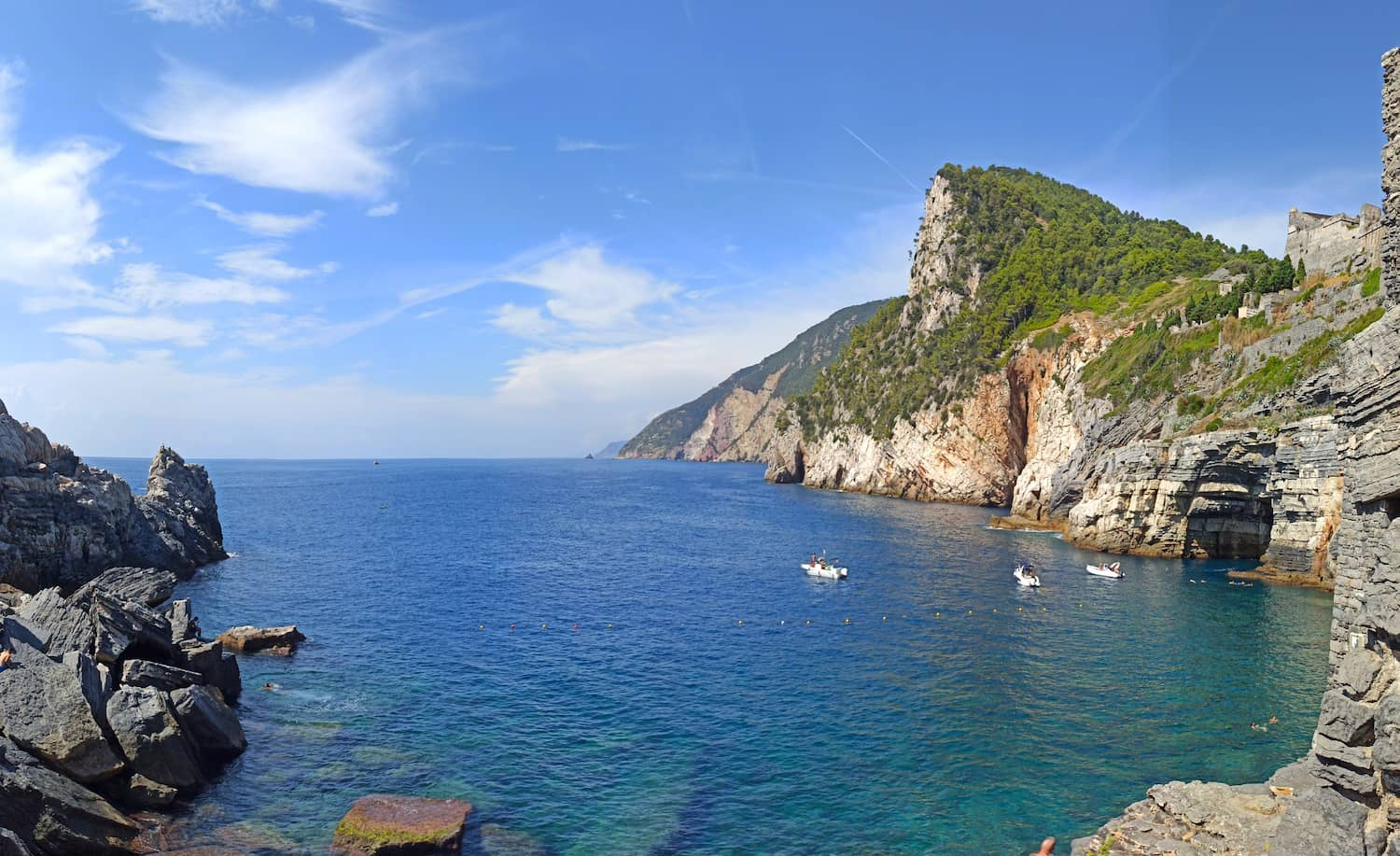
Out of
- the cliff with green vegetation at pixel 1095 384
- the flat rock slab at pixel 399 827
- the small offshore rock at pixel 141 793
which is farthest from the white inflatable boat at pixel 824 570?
the small offshore rock at pixel 141 793

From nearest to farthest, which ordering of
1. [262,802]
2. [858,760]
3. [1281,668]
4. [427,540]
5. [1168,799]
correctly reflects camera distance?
[1168,799], [262,802], [858,760], [1281,668], [427,540]

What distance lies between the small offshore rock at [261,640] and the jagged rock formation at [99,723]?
7.26m

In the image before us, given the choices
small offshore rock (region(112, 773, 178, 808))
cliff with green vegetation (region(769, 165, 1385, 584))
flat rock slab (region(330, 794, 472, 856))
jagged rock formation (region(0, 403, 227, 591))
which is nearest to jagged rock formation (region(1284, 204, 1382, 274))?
cliff with green vegetation (region(769, 165, 1385, 584))

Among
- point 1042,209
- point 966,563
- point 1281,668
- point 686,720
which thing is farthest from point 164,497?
point 1042,209

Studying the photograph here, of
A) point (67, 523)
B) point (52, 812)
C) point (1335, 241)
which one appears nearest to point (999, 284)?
point (1335, 241)

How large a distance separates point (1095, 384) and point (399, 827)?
8382 cm

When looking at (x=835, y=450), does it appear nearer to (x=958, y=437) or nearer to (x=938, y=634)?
(x=958, y=437)

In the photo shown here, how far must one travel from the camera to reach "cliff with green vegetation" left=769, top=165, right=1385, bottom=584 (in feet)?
175

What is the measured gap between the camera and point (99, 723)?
2283 cm

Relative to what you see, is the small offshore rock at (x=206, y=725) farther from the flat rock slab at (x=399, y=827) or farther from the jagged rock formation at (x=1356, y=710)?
the jagged rock formation at (x=1356, y=710)

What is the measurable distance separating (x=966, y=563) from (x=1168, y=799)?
44575 mm

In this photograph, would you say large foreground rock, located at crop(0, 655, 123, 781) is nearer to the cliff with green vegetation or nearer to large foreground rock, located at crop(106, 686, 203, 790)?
large foreground rock, located at crop(106, 686, 203, 790)

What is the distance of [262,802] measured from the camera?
2277 centimetres

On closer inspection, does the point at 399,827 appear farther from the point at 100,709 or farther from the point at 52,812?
the point at 100,709
